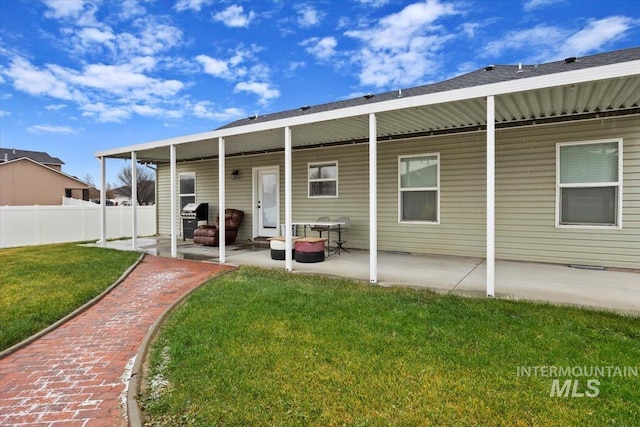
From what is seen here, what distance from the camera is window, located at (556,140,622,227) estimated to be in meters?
5.73

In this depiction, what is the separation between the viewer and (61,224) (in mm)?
11531

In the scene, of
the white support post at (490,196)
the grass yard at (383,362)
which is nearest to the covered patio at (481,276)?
the white support post at (490,196)

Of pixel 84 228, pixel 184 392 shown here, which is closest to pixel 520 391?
pixel 184 392

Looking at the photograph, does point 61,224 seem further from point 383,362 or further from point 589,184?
point 589,184

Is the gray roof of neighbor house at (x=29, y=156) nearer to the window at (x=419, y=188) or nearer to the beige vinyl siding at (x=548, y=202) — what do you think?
the window at (x=419, y=188)

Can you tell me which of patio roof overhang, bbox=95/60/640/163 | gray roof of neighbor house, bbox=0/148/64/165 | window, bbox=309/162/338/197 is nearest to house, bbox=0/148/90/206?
gray roof of neighbor house, bbox=0/148/64/165

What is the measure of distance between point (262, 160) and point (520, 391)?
867 cm

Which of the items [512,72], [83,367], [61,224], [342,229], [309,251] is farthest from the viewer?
[61,224]

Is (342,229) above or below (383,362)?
above

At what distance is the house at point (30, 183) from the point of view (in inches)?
953

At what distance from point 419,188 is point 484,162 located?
1365 mm

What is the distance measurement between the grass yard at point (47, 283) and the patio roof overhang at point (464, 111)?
2.88 meters

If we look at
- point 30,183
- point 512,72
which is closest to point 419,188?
point 512,72

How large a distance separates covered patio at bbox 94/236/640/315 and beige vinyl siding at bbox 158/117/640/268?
1.12 feet
